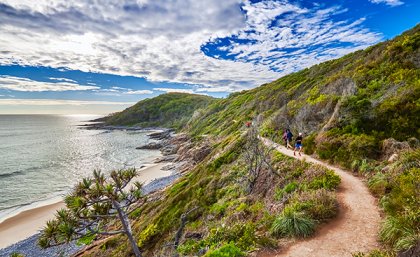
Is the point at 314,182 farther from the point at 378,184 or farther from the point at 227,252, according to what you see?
the point at 227,252

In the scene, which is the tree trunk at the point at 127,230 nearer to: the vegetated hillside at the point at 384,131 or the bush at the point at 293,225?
the bush at the point at 293,225

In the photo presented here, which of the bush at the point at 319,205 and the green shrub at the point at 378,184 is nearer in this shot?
the bush at the point at 319,205

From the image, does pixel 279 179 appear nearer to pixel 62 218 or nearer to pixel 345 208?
pixel 345 208

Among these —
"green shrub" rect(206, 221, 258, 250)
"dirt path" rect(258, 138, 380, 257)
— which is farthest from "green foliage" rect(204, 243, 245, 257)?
"dirt path" rect(258, 138, 380, 257)

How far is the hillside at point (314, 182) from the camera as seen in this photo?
857 centimetres

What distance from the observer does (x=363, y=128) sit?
58.4ft

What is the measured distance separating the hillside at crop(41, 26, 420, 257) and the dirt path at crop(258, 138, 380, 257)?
307mm

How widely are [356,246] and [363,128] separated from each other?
1262 centimetres

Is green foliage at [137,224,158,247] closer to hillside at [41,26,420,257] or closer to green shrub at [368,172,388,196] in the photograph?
hillside at [41,26,420,257]

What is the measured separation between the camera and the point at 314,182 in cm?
1227

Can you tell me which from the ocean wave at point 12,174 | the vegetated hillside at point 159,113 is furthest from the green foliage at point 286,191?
the vegetated hillside at point 159,113

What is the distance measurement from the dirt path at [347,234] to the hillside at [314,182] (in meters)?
0.31

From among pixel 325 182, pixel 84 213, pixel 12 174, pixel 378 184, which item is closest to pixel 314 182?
pixel 325 182

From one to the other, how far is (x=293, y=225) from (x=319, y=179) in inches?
182
